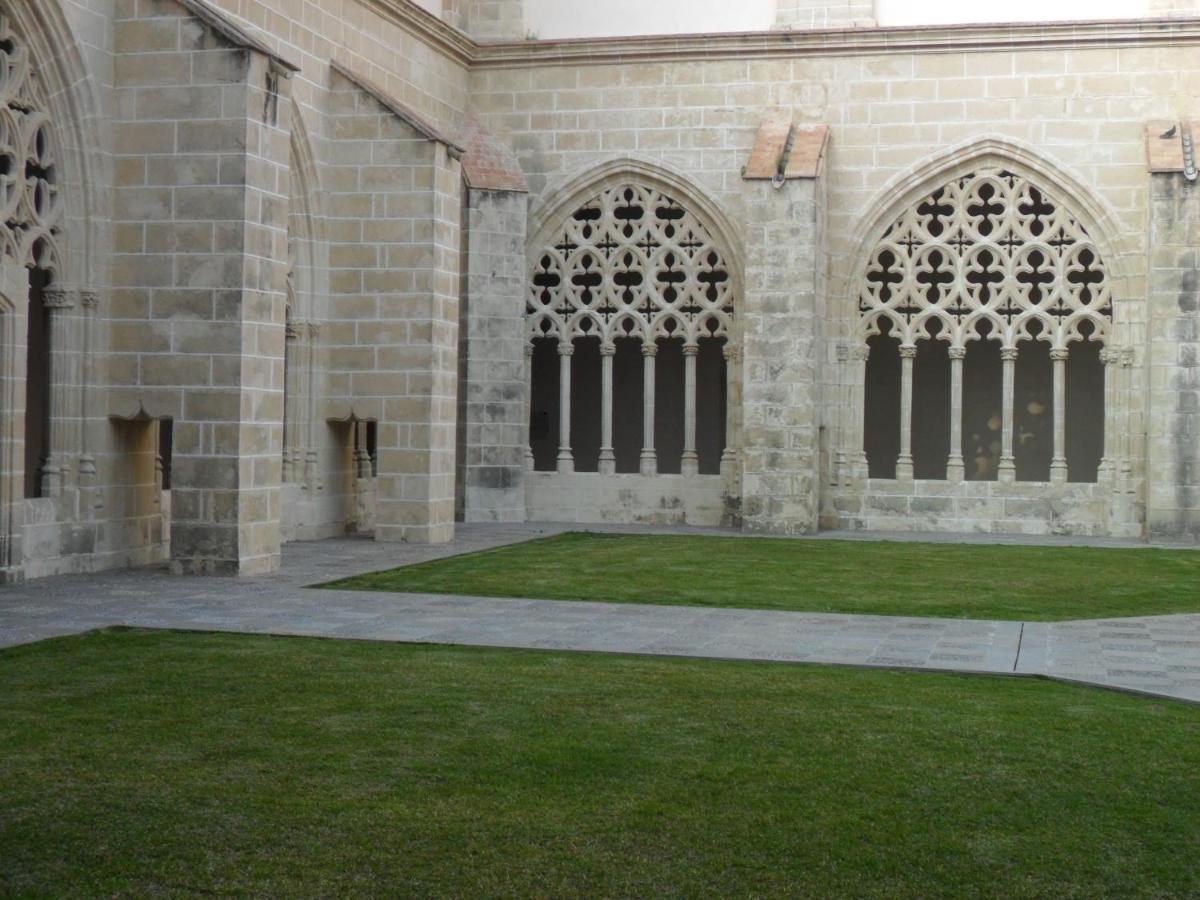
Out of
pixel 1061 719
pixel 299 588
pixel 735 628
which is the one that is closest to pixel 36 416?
pixel 299 588

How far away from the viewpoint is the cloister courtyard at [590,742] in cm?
439

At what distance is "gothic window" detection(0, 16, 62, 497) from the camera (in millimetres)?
10820

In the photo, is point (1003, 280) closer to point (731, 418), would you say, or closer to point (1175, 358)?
point (1175, 358)

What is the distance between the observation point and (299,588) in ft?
35.3

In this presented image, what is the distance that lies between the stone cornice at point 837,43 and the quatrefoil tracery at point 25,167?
7.57 meters

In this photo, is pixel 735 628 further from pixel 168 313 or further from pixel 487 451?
pixel 487 451

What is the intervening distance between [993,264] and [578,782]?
13057 mm

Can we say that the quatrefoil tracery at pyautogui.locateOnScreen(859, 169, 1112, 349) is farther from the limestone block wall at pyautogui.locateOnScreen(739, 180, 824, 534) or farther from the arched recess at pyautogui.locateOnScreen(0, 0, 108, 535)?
the arched recess at pyautogui.locateOnScreen(0, 0, 108, 535)

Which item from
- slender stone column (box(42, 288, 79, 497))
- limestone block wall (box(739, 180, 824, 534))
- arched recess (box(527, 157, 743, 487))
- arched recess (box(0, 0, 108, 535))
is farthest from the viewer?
arched recess (box(527, 157, 743, 487))

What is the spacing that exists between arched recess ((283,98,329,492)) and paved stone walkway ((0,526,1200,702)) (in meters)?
3.70

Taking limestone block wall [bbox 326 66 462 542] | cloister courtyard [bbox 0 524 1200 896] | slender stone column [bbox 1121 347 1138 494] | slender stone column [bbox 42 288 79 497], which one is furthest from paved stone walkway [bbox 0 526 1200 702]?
slender stone column [bbox 1121 347 1138 494]

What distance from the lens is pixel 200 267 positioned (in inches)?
452

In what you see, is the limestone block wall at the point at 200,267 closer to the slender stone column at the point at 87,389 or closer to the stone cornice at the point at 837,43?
the slender stone column at the point at 87,389

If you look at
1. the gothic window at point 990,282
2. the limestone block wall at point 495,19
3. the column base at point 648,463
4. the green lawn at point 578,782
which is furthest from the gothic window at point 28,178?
the gothic window at point 990,282
